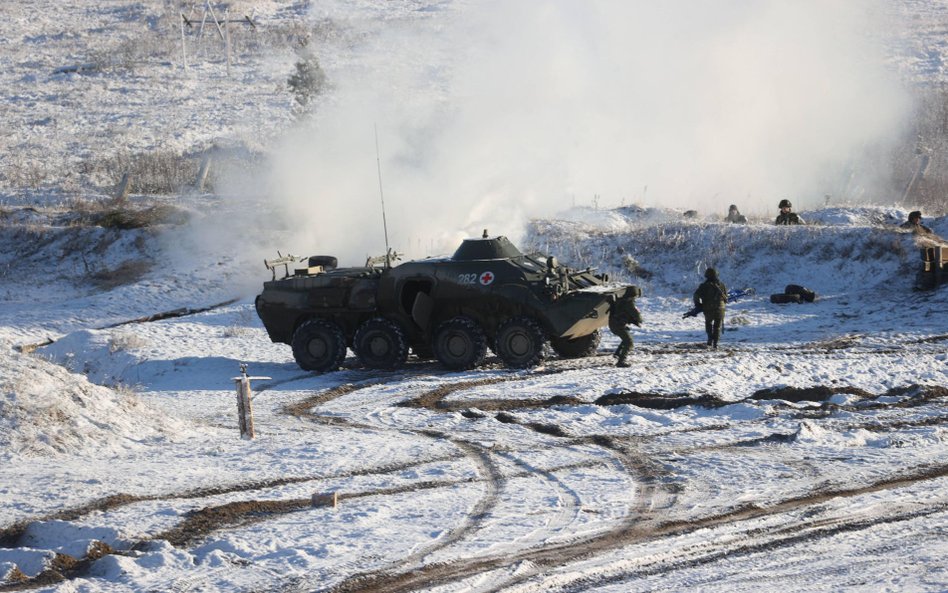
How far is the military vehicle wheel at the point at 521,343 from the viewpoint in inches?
707

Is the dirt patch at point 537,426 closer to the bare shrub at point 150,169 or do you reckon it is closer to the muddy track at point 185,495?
the muddy track at point 185,495

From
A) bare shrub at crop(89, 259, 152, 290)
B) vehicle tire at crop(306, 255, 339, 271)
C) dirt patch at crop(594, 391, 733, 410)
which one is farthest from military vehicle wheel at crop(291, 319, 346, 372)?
bare shrub at crop(89, 259, 152, 290)

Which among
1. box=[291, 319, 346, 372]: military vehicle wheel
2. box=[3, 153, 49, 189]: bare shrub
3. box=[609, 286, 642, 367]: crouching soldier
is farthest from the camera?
box=[3, 153, 49, 189]: bare shrub

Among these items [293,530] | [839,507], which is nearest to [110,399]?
[293,530]

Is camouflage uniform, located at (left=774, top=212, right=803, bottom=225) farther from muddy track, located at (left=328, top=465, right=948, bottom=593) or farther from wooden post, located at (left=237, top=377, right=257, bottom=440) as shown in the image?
muddy track, located at (left=328, top=465, right=948, bottom=593)

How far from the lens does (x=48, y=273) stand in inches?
1195

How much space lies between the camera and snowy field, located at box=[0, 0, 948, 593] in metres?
8.66

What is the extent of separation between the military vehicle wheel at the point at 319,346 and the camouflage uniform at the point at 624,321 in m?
4.21

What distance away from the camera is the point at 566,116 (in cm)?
4031

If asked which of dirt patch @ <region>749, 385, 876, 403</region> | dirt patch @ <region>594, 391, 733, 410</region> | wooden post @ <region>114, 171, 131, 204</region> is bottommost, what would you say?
dirt patch @ <region>749, 385, 876, 403</region>

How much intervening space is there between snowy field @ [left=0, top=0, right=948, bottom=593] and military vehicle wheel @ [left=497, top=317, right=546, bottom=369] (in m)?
0.49

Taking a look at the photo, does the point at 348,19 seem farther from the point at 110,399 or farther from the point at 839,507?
the point at 839,507

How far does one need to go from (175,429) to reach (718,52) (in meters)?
37.2

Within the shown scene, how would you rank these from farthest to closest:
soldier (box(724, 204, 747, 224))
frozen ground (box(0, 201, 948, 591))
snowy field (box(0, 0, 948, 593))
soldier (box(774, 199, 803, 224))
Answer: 1. soldier (box(724, 204, 747, 224))
2. soldier (box(774, 199, 803, 224))
3. snowy field (box(0, 0, 948, 593))
4. frozen ground (box(0, 201, 948, 591))
